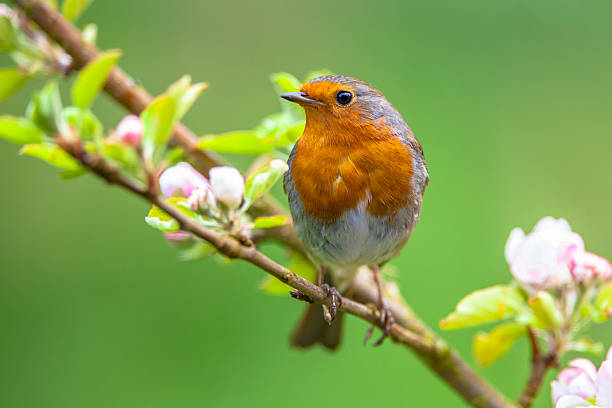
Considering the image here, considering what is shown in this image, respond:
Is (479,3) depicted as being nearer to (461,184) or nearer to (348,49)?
(348,49)

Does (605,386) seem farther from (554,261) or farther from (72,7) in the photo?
(72,7)

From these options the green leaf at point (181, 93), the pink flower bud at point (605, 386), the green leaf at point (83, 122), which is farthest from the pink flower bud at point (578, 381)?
the green leaf at point (83, 122)

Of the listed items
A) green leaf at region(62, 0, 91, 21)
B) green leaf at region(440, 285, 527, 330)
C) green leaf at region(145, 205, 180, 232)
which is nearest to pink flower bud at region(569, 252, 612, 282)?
green leaf at region(440, 285, 527, 330)

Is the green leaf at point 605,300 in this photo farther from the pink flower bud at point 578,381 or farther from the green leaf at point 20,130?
the green leaf at point 20,130

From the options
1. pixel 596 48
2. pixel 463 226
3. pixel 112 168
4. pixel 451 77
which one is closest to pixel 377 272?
pixel 463 226

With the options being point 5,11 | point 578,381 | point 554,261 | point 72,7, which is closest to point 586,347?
point 554,261
